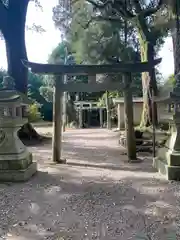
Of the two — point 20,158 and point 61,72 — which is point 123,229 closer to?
point 20,158

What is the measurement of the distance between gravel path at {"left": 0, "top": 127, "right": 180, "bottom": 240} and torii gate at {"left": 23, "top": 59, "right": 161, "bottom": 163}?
3.91ft

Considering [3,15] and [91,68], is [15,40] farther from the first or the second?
[91,68]

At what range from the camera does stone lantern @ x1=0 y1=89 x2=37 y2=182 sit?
4.93 m

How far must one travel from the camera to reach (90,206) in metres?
3.74

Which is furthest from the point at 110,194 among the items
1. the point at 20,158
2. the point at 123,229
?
the point at 20,158

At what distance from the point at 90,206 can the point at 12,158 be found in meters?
1.82

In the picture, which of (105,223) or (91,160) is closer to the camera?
(105,223)

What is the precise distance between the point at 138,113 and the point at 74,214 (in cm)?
1416

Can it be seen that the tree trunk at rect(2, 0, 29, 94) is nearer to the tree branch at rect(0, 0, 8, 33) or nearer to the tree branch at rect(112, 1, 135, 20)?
the tree branch at rect(0, 0, 8, 33)

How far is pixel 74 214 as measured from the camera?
349 cm

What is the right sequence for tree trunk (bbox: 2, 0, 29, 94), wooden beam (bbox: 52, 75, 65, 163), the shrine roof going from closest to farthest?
the shrine roof, wooden beam (bbox: 52, 75, 65, 163), tree trunk (bbox: 2, 0, 29, 94)

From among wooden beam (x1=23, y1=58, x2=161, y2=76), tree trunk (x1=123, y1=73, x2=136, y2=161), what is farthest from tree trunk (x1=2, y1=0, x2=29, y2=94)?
tree trunk (x1=123, y1=73, x2=136, y2=161)

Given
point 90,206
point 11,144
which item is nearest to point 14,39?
point 11,144

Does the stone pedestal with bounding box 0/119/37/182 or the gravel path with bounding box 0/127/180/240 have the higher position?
the stone pedestal with bounding box 0/119/37/182
